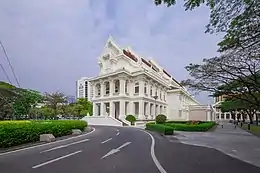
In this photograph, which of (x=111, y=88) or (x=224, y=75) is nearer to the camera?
(x=224, y=75)

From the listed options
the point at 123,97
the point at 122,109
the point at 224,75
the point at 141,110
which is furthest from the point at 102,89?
the point at 224,75

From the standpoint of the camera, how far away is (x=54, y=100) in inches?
1882

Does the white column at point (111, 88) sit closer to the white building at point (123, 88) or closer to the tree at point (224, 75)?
the white building at point (123, 88)

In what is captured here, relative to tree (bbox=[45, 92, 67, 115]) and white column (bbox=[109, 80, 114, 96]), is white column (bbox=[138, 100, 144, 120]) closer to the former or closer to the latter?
white column (bbox=[109, 80, 114, 96])

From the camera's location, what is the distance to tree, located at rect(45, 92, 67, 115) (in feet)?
157

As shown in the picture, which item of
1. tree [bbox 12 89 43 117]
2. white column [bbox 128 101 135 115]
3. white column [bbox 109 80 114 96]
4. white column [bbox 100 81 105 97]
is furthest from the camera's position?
white column [bbox 100 81 105 97]

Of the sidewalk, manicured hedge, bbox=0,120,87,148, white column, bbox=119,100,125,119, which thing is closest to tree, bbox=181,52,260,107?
the sidewalk

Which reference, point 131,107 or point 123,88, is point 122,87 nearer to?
point 123,88

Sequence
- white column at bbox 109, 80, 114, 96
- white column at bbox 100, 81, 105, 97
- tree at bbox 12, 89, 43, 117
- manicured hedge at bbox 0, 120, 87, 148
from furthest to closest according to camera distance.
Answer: white column at bbox 100, 81, 105, 97, white column at bbox 109, 80, 114, 96, tree at bbox 12, 89, 43, 117, manicured hedge at bbox 0, 120, 87, 148

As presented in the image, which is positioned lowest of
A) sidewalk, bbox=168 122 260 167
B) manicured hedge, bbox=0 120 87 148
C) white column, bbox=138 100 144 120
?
sidewalk, bbox=168 122 260 167

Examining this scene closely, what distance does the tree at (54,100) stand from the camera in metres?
47.9

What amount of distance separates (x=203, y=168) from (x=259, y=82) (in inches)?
622

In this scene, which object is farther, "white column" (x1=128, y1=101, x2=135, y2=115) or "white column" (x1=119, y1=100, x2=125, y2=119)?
"white column" (x1=128, y1=101, x2=135, y2=115)

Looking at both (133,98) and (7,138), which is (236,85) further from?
(133,98)
